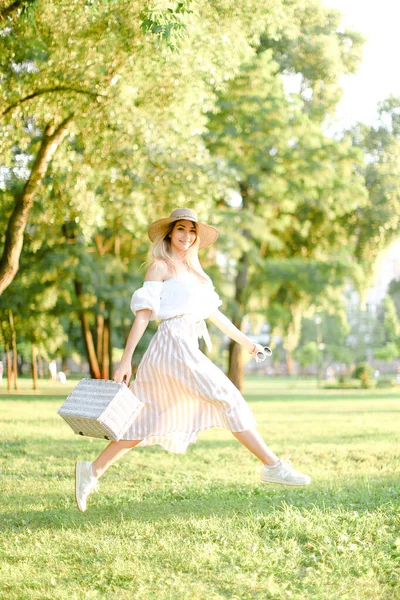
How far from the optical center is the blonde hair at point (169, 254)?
259 inches

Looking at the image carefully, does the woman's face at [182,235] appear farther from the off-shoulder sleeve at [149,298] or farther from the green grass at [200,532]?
the green grass at [200,532]

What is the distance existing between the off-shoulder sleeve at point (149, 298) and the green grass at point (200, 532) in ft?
5.22

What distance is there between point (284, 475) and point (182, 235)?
6.61 ft

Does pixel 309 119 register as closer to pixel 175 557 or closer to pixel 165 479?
pixel 165 479

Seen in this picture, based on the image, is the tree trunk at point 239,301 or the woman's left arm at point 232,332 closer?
the woman's left arm at point 232,332

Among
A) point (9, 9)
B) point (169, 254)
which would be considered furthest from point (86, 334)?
point (169, 254)

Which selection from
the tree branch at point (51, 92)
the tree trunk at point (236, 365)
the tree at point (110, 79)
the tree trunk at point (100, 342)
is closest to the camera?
the tree at point (110, 79)

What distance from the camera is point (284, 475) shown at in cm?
612

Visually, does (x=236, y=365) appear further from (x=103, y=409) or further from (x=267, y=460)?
(x=103, y=409)

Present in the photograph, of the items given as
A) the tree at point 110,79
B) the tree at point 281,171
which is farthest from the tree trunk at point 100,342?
the tree at point 110,79

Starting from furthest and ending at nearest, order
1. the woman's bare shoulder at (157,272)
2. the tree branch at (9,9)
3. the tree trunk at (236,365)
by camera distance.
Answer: the tree trunk at (236,365), the tree branch at (9,9), the woman's bare shoulder at (157,272)

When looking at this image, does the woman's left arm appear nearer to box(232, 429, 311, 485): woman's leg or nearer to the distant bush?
box(232, 429, 311, 485): woman's leg

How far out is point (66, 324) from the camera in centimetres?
3838

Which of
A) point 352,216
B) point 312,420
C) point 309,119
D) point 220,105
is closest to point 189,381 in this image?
point 312,420
